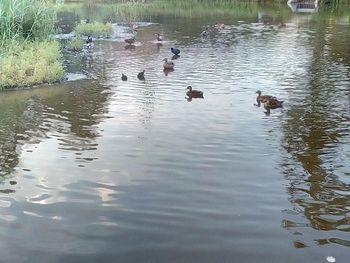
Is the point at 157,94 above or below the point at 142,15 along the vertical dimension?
below

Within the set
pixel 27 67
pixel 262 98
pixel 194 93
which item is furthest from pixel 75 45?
pixel 262 98

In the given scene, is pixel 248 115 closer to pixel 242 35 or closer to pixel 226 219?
pixel 226 219

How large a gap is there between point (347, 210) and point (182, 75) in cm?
1251

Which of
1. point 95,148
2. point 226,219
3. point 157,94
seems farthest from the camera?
point 157,94

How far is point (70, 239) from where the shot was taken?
7.83m

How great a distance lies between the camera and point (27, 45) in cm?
2058

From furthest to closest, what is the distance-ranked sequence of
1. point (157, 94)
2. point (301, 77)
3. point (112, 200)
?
point (301, 77)
point (157, 94)
point (112, 200)

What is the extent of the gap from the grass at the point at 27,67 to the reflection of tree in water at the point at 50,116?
2.18 ft

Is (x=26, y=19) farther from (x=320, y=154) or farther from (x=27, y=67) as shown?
(x=320, y=154)

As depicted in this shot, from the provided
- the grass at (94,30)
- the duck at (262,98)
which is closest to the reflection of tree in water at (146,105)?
the duck at (262,98)

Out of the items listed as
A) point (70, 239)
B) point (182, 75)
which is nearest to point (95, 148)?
point (70, 239)

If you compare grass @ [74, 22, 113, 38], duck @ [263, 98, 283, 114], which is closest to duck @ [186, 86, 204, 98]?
duck @ [263, 98, 283, 114]

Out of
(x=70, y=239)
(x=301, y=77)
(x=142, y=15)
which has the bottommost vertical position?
(x=70, y=239)

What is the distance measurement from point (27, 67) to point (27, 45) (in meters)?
2.27
